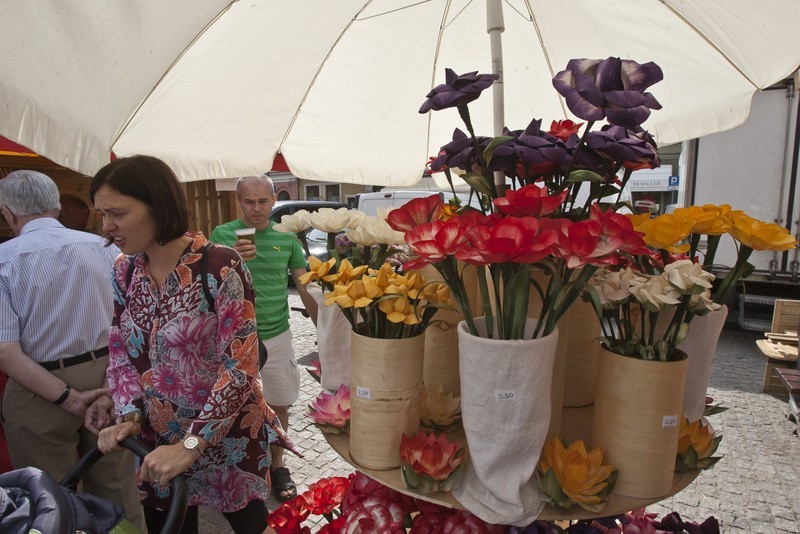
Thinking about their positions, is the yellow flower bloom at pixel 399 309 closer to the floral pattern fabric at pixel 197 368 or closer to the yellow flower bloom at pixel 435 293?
the yellow flower bloom at pixel 435 293

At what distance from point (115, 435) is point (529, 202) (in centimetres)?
140

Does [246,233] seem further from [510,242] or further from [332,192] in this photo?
[332,192]

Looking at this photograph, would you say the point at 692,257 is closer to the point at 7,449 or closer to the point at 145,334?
the point at 145,334

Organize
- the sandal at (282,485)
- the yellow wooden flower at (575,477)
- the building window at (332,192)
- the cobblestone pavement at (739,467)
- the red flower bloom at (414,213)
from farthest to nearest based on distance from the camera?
the building window at (332,192)
the sandal at (282,485)
the cobblestone pavement at (739,467)
the red flower bloom at (414,213)
the yellow wooden flower at (575,477)

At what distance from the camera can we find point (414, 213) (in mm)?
1056

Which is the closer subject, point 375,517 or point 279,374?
point 375,517

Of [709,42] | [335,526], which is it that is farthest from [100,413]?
[709,42]

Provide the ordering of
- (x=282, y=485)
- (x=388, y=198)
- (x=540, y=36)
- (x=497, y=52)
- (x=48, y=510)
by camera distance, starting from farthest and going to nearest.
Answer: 1. (x=388, y=198)
2. (x=282, y=485)
3. (x=540, y=36)
4. (x=497, y=52)
5. (x=48, y=510)

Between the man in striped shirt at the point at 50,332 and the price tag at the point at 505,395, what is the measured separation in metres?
1.86

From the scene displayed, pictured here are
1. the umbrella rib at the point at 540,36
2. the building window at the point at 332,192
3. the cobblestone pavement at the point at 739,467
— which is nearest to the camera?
the umbrella rib at the point at 540,36

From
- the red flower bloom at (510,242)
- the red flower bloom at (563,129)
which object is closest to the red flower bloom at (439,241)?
the red flower bloom at (510,242)

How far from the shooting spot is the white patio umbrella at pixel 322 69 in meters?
1.31

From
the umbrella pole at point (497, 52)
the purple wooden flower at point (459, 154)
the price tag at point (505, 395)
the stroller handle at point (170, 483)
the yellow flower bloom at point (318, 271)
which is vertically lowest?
the stroller handle at point (170, 483)

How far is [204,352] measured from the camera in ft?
5.10
